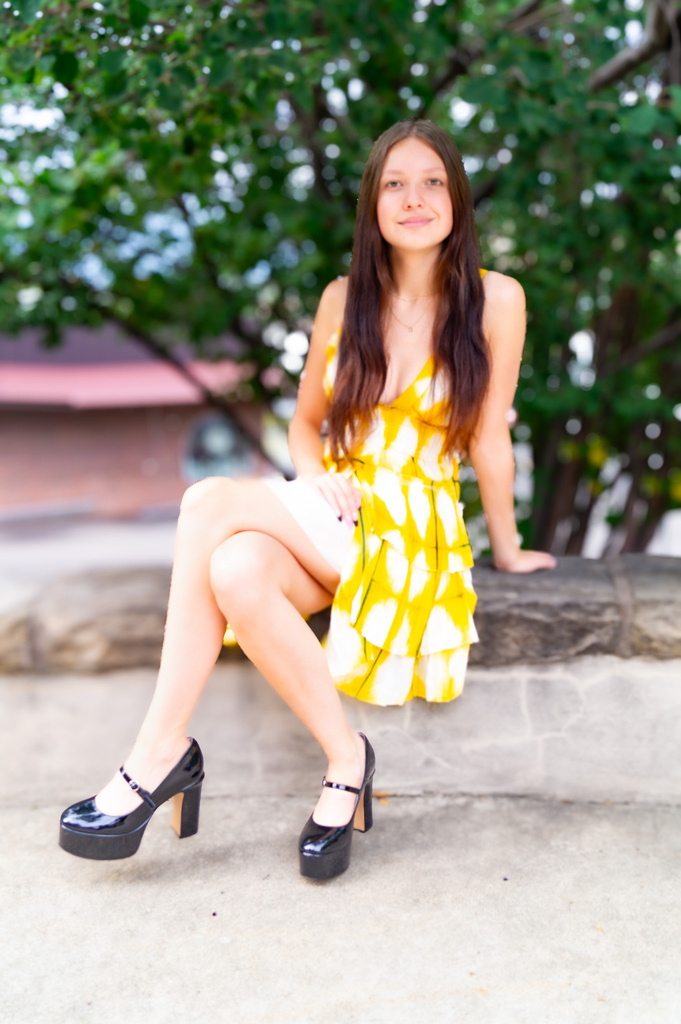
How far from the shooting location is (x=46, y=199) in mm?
3094

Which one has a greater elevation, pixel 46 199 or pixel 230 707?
pixel 46 199

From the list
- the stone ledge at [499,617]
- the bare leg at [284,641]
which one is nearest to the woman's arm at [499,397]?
the stone ledge at [499,617]

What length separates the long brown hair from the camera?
75.7 inches

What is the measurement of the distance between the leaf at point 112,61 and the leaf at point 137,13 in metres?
0.12

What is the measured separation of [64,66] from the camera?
204 cm

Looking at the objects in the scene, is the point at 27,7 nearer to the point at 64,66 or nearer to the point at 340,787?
the point at 64,66

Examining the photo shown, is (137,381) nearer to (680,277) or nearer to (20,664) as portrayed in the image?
(680,277)

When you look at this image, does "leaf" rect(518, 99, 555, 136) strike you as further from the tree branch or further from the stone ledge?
the stone ledge

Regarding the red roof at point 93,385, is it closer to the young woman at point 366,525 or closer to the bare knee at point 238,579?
the young woman at point 366,525

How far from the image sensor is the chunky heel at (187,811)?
184cm

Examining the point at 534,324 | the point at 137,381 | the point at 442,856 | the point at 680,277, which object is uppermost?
the point at 680,277

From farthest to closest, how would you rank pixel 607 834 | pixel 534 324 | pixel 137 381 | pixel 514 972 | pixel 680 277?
pixel 137 381, pixel 680 277, pixel 534 324, pixel 607 834, pixel 514 972

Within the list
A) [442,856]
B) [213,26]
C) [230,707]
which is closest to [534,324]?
[213,26]

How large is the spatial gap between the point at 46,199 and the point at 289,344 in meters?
1.42
